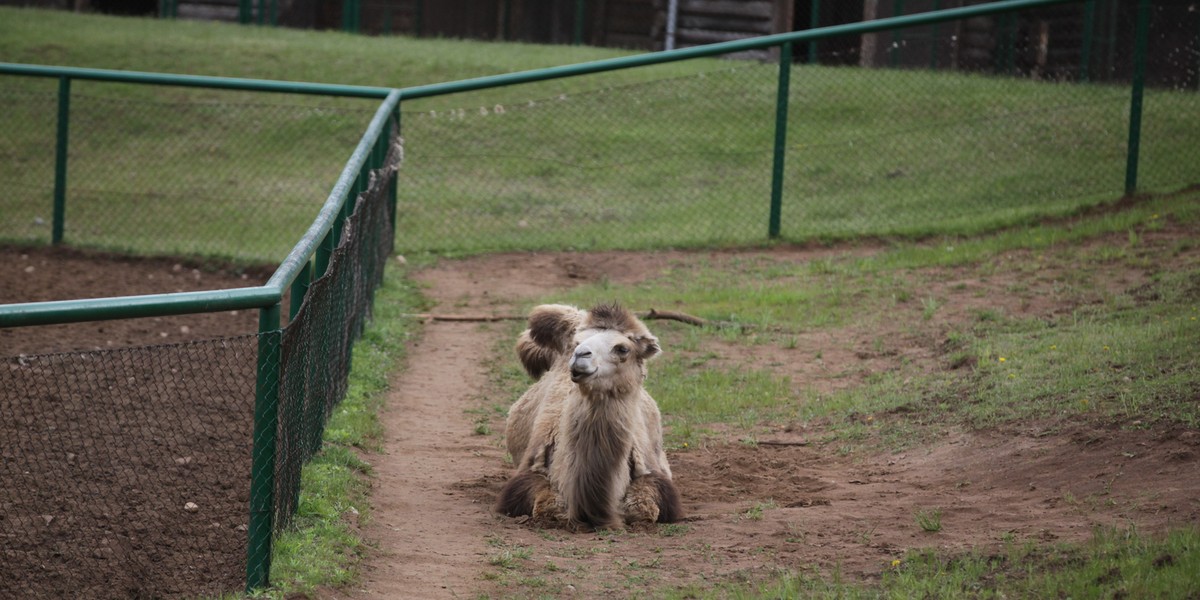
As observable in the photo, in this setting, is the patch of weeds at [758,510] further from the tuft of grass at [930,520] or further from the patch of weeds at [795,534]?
the tuft of grass at [930,520]

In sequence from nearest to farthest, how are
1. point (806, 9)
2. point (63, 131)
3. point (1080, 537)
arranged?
point (1080, 537) < point (63, 131) < point (806, 9)

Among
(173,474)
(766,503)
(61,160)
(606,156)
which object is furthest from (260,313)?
(606,156)

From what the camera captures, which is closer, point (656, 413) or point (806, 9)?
point (656, 413)

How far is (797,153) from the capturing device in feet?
59.2

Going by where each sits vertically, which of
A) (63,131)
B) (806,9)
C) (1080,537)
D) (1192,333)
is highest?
(806,9)

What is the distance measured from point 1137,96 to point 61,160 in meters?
10.8

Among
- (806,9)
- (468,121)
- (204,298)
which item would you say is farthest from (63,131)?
(806,9)

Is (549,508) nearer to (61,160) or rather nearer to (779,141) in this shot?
(779,141)

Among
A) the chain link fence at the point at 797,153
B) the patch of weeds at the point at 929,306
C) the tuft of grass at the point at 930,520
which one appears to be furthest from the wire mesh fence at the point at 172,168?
the tuft of grass at the point at 930,520

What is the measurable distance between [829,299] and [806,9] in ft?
50.6

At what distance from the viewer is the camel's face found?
22.3 ft

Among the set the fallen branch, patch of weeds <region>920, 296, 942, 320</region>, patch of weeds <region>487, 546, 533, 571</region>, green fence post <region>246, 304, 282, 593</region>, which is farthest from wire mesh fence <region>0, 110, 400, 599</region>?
patch of weeds <region>920, 296, 942, 320</region>

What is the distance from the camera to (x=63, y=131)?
13.9 meters

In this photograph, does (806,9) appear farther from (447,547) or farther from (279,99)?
(447,547)
